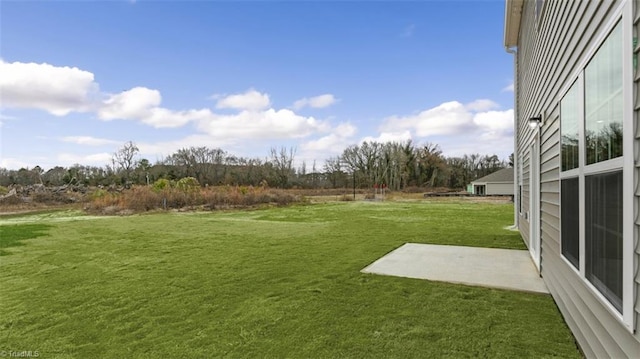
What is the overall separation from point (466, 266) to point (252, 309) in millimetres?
2787

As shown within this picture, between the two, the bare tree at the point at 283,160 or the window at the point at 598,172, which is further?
the bare tree at the point at 283,160

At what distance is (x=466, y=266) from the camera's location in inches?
169

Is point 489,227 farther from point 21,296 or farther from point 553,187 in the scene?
point 21,296

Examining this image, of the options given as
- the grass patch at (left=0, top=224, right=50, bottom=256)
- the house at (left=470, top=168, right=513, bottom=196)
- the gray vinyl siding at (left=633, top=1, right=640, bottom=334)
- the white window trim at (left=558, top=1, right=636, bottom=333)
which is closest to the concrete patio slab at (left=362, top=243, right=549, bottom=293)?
the white window trim at (left=558, top=1, right=636, bottom=333)

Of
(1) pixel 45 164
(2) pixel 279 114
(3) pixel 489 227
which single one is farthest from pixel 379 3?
(1) pixel 45 164

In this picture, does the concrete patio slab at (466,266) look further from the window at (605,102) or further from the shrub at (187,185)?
the shrub at (187,185)

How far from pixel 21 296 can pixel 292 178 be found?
32.5 metres

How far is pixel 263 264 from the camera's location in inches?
181

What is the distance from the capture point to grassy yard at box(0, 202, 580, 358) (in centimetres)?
221

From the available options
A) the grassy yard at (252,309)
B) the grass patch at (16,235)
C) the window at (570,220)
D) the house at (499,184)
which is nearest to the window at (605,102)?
the window at (570,220)

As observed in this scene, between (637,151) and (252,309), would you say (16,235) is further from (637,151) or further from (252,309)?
(637,151)

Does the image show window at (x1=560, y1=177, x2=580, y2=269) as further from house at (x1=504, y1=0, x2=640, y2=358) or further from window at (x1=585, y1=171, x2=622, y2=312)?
window at (x1=585, y1=171, x2=622, y2=312)

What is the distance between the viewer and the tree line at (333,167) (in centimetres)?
3228

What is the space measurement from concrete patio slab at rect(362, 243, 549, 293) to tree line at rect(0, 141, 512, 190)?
2738 cm
